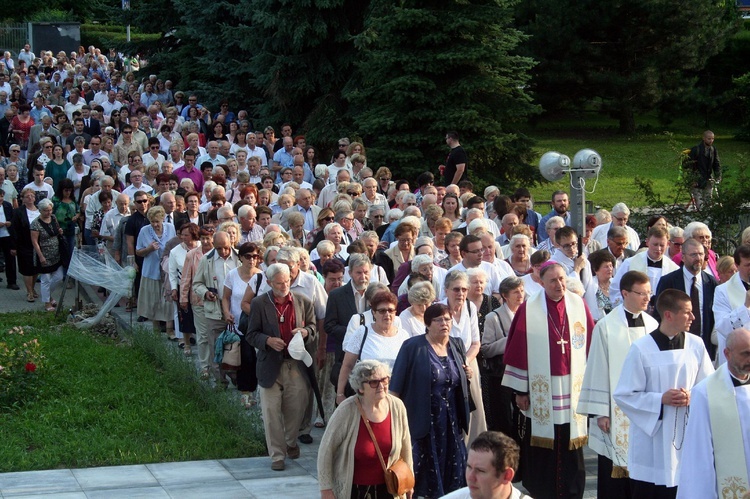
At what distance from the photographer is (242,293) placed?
1157 cm

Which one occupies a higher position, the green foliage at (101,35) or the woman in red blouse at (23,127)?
the green foliage at (101,35)

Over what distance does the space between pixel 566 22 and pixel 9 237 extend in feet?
67.5

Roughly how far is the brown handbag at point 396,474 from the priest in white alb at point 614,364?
6.13 ft

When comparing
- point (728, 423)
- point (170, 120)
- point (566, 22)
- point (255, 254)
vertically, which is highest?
point (566, 22)

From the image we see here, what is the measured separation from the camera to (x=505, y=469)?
5.29 metres

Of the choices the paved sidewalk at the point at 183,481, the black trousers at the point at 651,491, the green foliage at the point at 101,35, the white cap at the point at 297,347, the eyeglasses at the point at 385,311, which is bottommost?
the paved sidewalk at the point at 183,481

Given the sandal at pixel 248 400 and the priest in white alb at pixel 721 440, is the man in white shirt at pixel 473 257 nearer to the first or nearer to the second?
the sandal at pixel 248 400

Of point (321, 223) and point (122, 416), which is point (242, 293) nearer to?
point (122, 416)

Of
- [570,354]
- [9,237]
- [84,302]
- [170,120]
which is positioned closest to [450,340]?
[570,354]

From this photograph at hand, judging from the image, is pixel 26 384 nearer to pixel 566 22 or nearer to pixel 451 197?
pixel 451 197

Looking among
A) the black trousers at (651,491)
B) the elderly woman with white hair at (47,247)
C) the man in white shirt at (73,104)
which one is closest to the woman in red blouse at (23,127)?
the man in white shirt at (73,104)

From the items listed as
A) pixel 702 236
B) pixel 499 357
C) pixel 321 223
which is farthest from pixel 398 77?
pixel 499 357

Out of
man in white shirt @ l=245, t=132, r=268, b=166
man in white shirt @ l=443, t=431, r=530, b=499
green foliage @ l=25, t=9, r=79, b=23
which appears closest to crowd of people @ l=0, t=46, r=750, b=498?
man in white shirt @ l=443, t=431, r=530, b=499

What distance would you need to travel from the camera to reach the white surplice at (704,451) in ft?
22.1
